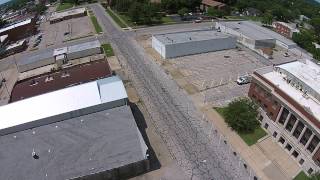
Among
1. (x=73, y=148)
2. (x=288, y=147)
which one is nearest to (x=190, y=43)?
(x=288, y=147)

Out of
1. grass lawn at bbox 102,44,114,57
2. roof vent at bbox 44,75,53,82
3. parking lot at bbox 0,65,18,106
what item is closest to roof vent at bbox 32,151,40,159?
roof vent at bbox 44,75,53,82

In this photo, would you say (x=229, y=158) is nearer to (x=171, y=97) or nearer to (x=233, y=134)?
(x=233, y=134)

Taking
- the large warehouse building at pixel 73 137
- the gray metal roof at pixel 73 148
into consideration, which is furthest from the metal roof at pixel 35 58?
the gray metal roof at pixel 73 148

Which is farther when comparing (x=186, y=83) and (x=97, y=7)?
(x=97, y=7)

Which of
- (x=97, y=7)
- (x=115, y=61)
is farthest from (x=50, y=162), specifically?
(x=97, y=7)

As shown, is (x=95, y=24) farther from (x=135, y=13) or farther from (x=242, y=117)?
(x=242, y=117)

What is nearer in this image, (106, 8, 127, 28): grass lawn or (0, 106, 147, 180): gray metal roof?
(0, 106, 147, 180): gray metal roof

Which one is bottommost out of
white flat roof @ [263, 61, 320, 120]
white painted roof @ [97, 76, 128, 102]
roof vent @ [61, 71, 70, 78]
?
roof vent @ [61, 71, 70, 78]

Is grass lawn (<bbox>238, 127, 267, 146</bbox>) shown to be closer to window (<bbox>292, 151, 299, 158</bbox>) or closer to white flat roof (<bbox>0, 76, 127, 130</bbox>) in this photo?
window (<bbox>292, 151, 299, 158</bbox>)
